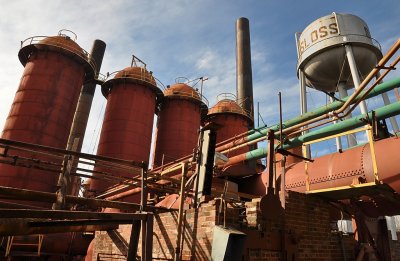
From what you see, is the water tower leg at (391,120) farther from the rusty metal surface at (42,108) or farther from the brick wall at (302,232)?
the rusty metal surface at (42,108)

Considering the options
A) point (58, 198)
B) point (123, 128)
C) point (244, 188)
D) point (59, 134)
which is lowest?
point (58, 198)

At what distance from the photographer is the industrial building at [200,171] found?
5.31 meters

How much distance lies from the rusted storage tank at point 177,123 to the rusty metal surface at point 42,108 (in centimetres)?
598

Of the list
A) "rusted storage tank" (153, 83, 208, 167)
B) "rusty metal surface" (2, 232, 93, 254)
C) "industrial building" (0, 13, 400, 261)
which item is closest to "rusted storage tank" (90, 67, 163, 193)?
"industrial building" (0, 13, 400, 261)

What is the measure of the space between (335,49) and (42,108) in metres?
16.5

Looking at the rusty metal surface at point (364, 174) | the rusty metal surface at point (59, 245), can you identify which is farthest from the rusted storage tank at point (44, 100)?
the rusty metal surface at point (364, 174)

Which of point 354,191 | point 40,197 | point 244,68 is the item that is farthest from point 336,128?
point 244,68

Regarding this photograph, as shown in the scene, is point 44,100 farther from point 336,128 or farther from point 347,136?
point 347,136

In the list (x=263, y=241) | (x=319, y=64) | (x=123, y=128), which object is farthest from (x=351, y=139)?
(x=263, y=241)

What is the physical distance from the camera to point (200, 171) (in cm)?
663

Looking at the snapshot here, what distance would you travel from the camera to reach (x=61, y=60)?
18.0 m

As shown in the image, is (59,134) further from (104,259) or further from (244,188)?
(244,188)

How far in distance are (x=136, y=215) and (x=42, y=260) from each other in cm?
1059

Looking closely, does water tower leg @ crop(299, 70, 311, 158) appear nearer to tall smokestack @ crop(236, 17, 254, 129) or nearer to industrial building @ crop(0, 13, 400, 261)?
industrial building @ crop(0, 13, 400, 261)
